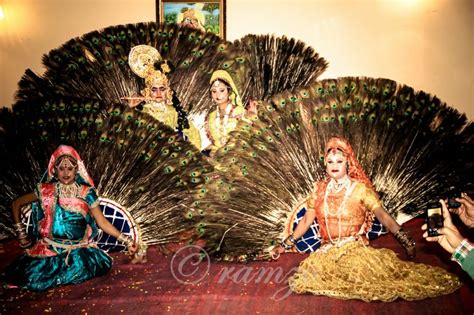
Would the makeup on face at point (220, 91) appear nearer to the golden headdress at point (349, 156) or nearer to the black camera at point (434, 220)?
the golden headdress at point (349, 156)

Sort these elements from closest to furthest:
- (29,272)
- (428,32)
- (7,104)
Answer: (29,272) → (428,32) → (7,104)

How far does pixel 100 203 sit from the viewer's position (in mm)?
3277

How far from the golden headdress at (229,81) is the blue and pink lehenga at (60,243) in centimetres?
130

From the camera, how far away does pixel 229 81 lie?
3.58 metres

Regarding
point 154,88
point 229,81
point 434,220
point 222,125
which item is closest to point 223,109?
point 222,125

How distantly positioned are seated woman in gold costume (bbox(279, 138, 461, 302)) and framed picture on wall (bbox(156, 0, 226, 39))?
154 centimetres

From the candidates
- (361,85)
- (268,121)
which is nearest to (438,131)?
(361,85)

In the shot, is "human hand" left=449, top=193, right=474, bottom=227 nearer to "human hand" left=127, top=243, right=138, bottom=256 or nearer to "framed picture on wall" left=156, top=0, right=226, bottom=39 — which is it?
"human hand" left=127, top=243, right=138, bottom=256

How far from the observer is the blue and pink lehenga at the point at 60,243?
2.89 metres

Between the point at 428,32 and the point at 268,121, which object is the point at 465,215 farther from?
the point at 428,32

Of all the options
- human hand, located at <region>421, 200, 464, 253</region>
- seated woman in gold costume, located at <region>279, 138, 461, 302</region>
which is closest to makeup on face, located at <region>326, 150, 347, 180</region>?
seated woman in gold costume, located at <region>279, 138, 461, 302</region>

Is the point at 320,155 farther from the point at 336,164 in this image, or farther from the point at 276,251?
the point at 276,251

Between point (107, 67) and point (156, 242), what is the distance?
4.89 feet

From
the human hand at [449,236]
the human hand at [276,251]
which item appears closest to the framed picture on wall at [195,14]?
the human hand at [276,251]
